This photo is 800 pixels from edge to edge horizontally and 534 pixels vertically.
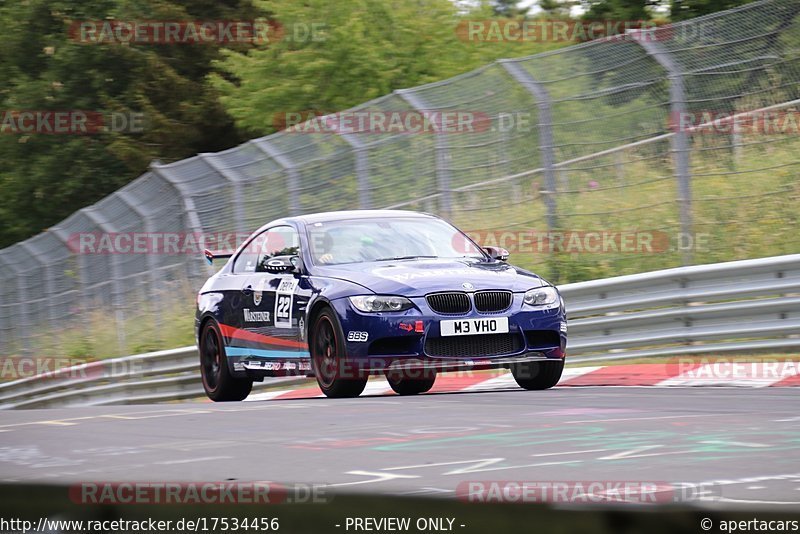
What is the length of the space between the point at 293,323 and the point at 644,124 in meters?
4.38

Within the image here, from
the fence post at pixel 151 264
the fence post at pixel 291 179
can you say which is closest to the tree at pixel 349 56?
the fence post at pixel 151 264

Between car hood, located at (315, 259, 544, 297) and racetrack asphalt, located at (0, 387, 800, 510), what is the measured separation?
2.59ft

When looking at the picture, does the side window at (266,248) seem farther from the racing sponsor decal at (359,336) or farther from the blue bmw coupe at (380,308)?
the racing sponsor decal at (359,336)

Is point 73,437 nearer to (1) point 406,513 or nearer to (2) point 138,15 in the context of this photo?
(1) point 406,513

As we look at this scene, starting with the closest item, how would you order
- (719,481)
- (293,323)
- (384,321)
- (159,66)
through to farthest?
1. (719,481)
2. (384,321)
3. (293,323)
4. (159,66)

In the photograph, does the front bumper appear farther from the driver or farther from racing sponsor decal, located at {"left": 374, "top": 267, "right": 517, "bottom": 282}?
the driver

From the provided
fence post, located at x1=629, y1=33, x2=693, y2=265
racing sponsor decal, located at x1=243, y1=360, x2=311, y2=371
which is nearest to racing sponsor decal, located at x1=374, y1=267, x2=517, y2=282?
racing sponsor decal, located at x1=243, y1=360, x2=311, y2=371

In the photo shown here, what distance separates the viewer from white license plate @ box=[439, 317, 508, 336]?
941 cm

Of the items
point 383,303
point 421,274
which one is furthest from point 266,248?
point 383,303

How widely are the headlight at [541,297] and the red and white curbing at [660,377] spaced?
3.71 ft

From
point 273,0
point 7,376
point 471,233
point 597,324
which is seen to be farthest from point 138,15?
point 597,324

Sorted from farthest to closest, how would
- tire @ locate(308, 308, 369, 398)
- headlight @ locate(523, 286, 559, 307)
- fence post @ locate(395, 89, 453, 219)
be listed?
1. fence post @ locate(395, 89, 453, 219)
2. headlight @ locate(523, 286, 559, 307)
3. tire @ locate(308, 308, 369, 398)

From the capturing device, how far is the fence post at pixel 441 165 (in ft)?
47.5

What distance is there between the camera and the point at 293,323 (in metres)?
10.4
